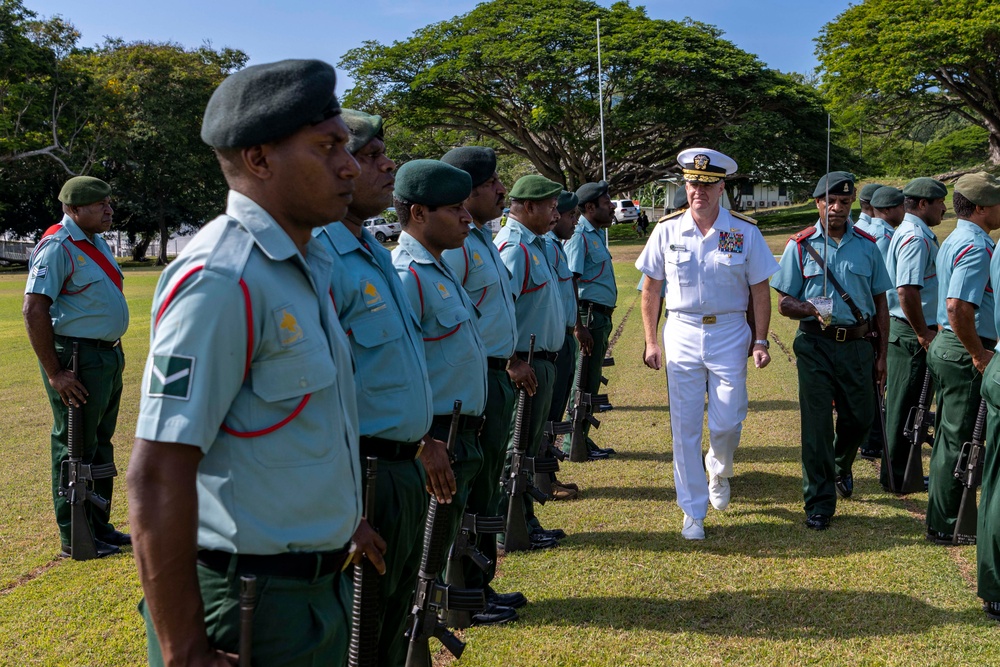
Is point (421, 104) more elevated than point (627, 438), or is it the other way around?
point (421, 104)

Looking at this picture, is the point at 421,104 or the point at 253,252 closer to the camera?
the point at 253,252

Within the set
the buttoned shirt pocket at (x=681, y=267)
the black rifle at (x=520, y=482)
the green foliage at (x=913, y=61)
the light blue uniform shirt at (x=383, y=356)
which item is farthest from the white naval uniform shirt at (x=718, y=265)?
the green foliage at (x=913, y=61)

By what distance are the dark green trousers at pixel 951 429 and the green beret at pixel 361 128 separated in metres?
3.99

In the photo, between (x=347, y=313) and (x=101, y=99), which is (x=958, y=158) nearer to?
(x=101, y=99)

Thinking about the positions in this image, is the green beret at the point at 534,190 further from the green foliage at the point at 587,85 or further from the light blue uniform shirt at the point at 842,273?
the green foliage at the point at 587,85

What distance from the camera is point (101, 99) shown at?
4459 centimetres

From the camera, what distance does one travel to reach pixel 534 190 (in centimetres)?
653

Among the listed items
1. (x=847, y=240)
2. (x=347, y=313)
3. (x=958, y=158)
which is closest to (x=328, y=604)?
(x=347, y=313)

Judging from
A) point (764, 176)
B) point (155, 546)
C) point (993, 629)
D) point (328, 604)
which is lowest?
point (993, 629)

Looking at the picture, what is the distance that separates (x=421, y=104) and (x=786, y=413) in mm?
32565

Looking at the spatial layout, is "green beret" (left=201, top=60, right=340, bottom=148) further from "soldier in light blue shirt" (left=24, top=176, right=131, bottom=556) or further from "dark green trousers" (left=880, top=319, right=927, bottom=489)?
"dark green trousers" (left=880, top=319, right=927, bottom=489)

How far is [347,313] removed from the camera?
3254 mm

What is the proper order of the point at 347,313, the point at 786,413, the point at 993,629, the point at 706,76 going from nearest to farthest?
the point at 347,313, the point at 993,629, the point at 786,413, the point at 706,76

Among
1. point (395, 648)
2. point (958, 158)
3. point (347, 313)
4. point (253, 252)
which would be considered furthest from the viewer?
point (958, 158)
